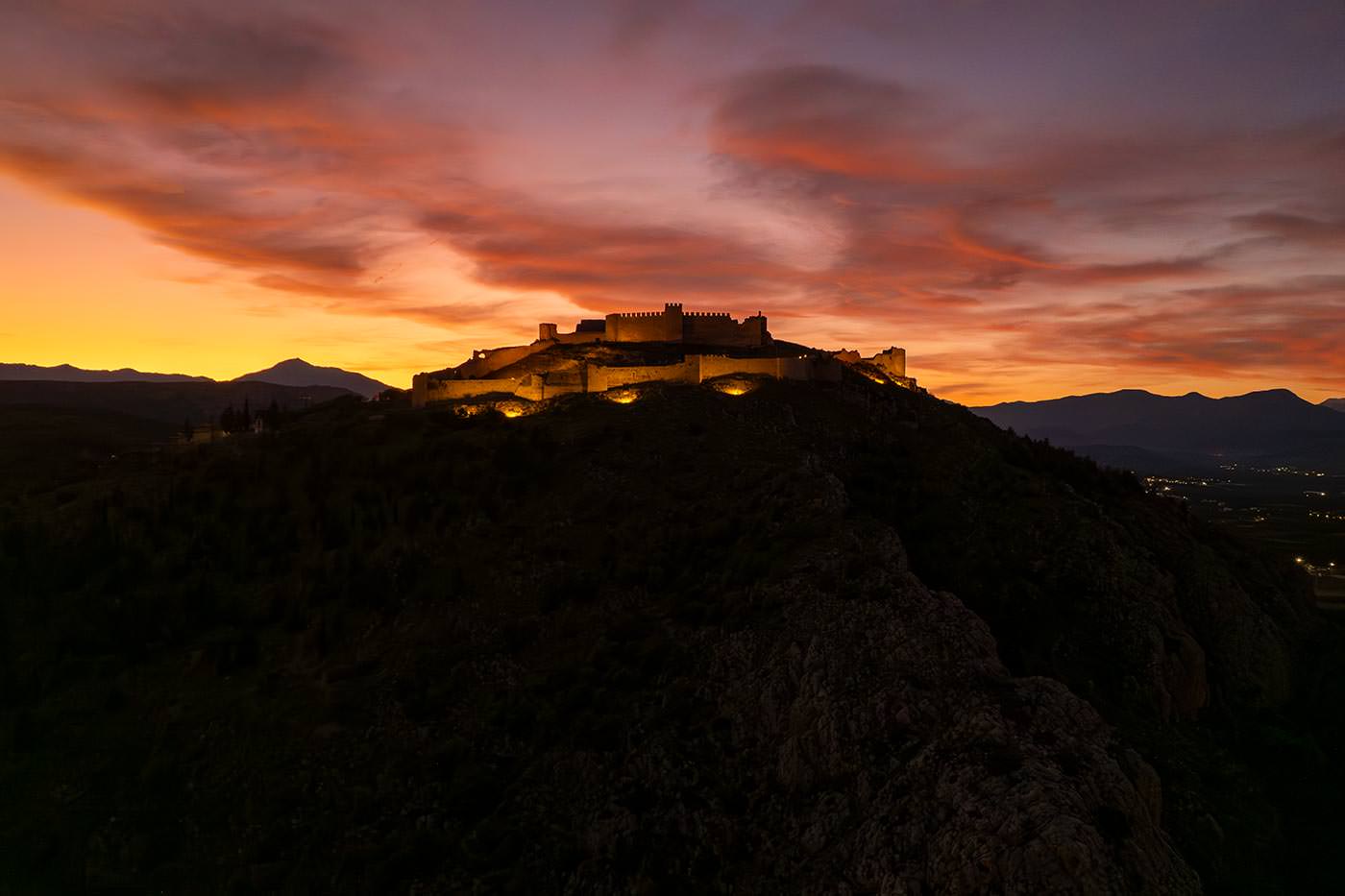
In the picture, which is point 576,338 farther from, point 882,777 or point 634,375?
point 882,777

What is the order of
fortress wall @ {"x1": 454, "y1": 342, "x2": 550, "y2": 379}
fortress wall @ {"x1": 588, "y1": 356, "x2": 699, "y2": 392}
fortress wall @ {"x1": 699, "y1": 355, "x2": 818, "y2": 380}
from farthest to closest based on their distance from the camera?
fortress wall @ {"x1": 454, "y1": 342, "x2": 550, "y2": 379}
fortress wall @ {"x1": 588, "y1": 356, "x2": 699, "y2": 392}
fortress wall @ {"x1": 699, "y1": 355, "x2": 818, "y2": 380}

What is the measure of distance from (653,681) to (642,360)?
44791 millimetres

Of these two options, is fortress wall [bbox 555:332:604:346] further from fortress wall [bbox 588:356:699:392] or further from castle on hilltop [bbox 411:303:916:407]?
fortress wall [bbox 588:356:699:392]

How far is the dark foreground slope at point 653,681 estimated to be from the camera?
794 inches

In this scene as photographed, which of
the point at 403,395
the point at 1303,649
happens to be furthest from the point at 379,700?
the point at 403,395

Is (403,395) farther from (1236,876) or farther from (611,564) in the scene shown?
(1236,876)

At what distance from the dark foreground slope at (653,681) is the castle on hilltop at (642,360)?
12910 mm

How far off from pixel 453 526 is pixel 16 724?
1912 centimetres

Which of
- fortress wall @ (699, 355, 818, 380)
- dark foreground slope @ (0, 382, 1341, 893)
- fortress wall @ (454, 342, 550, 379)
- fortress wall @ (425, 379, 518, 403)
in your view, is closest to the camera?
dark foreground slope @ (0, 382, 1341, 893)

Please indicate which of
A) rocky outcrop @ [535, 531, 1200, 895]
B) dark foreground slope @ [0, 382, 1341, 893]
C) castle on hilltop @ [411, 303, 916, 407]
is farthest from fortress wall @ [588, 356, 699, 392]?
rocky outcrop @ [535, 531, 1200, 895]

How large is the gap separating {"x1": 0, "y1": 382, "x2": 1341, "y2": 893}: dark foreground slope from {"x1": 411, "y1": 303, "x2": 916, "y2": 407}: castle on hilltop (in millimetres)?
12910

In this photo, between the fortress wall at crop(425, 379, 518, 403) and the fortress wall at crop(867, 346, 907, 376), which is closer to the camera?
the fortress wall at crop(425, 379, 518, 403)

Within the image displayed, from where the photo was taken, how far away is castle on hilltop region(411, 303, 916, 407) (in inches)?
2269

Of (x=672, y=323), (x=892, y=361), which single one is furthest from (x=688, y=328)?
(x=892, y=361)
